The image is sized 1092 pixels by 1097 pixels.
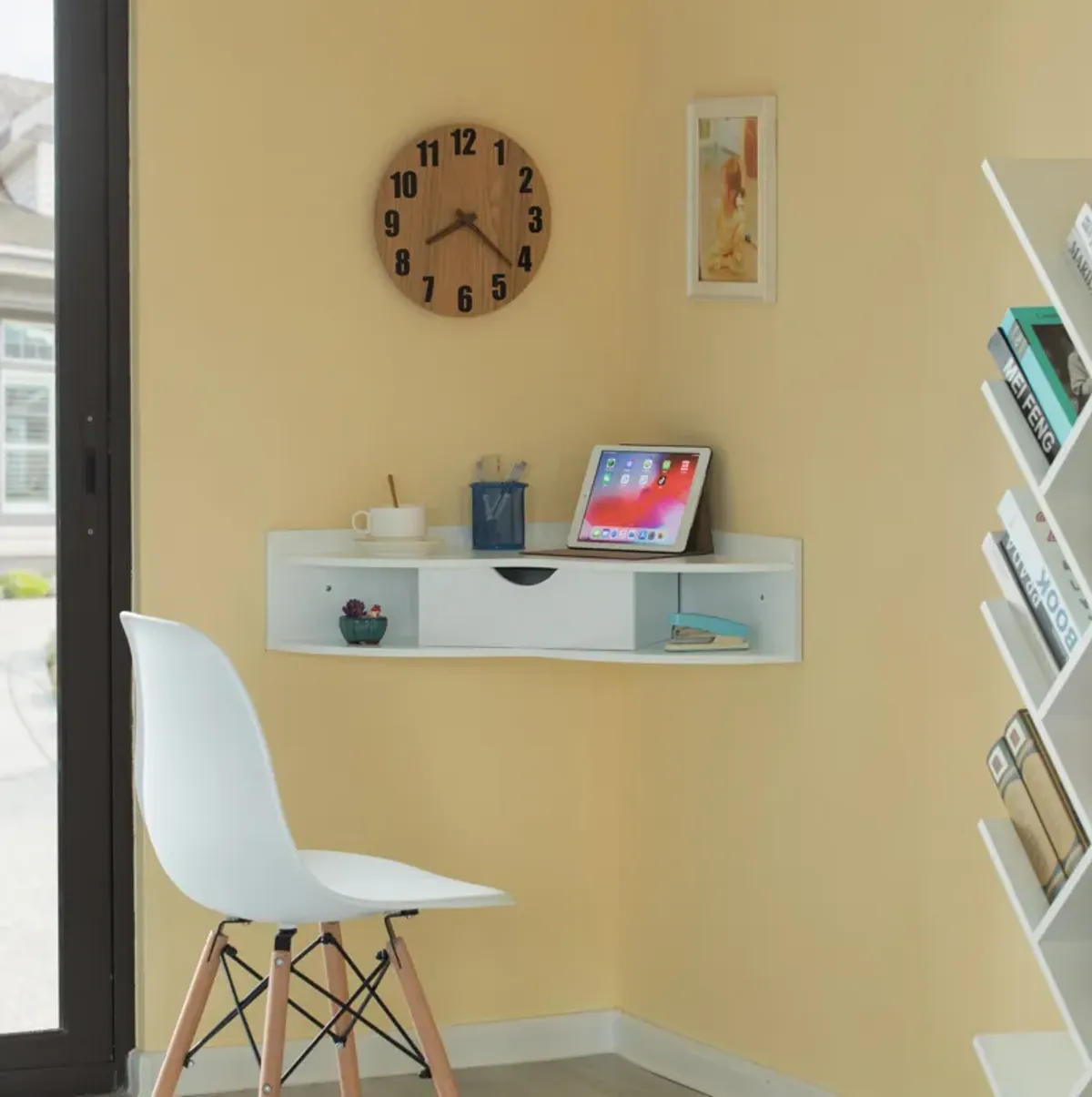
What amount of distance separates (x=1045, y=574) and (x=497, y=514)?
4.49 feet

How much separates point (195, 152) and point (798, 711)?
1.40 m

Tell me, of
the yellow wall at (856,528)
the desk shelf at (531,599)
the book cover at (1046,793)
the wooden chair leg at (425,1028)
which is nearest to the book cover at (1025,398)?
A: the book cover at (1046,793)

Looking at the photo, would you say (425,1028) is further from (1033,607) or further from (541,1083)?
(1033,607)

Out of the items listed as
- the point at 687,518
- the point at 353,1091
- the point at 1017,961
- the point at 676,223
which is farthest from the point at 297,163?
the point at 1017,961

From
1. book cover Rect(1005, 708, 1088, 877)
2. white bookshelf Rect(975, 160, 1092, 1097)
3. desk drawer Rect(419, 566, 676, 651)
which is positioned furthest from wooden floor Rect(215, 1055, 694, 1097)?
book cover Rect(1005, 708, 1088, 877)

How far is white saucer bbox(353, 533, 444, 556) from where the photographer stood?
306 centimetres

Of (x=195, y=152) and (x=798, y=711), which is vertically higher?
(x=195, y=152)

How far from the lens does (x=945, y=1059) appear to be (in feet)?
8.68

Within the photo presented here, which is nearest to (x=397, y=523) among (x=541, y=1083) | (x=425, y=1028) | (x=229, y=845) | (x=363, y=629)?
(x=363, y=629)

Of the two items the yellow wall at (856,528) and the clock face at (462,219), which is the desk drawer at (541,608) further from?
the clock face at (462,219)

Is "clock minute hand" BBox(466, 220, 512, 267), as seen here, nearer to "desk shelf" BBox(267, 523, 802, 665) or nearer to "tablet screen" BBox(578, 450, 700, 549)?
"tablet screen" BBox(578, 450, 700, 549)

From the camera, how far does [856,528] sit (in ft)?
9.14

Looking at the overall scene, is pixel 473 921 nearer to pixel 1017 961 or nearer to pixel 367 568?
pixel 367 568

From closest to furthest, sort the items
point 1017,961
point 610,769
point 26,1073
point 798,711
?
1. point 1017,961
2. point 798,711
3. point 26,1073
4. point 610,769
